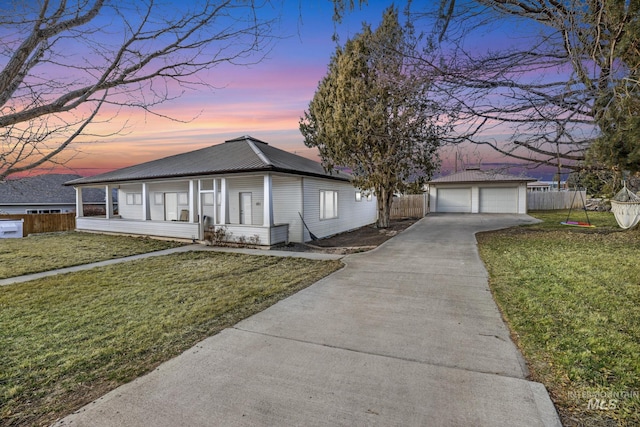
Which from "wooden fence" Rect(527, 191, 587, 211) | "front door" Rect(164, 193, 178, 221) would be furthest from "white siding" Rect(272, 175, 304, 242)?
"wooden fence" Rect(527, 191, 587, 211)

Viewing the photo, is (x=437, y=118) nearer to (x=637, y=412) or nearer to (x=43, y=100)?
(x=637, y=412)

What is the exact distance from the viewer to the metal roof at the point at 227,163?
11.8m

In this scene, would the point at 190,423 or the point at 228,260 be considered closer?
the point at 190,423

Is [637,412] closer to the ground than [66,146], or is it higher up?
closer to the ground

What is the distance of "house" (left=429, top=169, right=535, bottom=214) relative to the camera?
24.4 m

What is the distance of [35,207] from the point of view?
82.8ft

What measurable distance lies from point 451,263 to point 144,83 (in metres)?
7.38

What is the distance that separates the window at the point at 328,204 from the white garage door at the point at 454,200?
1412 cm

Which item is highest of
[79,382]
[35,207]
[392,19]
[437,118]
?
[392,19]

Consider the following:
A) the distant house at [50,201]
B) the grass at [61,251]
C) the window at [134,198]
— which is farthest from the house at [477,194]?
the distant house at [50,201]

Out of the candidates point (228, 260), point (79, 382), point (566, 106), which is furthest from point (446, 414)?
point (228, 260)

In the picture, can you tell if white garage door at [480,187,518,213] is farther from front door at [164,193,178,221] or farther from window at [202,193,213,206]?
front door at [164,193,178,221]

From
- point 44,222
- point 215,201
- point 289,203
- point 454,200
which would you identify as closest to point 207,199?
point 215,201

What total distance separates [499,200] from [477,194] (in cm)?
162
